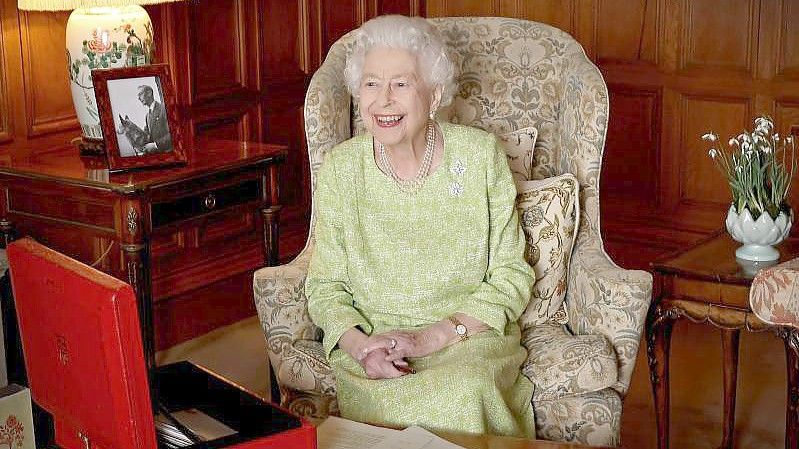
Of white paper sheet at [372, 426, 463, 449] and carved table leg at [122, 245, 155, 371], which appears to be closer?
white paper sheet at [372, 426, 463, 449]

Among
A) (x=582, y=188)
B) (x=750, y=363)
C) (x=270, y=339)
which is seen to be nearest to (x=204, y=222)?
(x=270, y=339)

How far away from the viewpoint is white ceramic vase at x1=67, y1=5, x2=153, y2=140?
9.59 feet

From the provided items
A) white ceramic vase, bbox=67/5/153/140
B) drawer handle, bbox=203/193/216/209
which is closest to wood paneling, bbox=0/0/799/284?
white ceramic vase, bbox=67/5/153/140

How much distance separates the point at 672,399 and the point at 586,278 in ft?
3.40

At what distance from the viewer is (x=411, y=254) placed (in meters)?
2.46

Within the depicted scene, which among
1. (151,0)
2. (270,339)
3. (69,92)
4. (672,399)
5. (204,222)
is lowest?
(672,399)

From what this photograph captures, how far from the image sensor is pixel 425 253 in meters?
2.46

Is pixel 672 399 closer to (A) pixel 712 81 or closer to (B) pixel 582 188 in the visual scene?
(B) pixel 582 188

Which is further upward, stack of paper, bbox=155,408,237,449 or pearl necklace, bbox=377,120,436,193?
pearl necklace, bbox=377,120,436,193

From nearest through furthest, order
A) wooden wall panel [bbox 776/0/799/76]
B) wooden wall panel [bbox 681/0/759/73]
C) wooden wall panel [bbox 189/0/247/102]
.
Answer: wooden wall panel [bbox 189/0/247/102]
wooden wall panel [bbox 776/0/799/76]
wooden wall panel [bbox 681/0/759/73]

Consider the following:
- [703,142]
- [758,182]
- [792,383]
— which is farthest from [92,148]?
[703,142]

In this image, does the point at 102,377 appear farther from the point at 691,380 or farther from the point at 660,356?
the point at 691,380

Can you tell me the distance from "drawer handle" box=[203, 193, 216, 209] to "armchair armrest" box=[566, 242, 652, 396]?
3.21ft

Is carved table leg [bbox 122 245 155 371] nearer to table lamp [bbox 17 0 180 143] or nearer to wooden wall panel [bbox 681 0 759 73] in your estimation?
table lamp [bbox 17 0 180 143]
